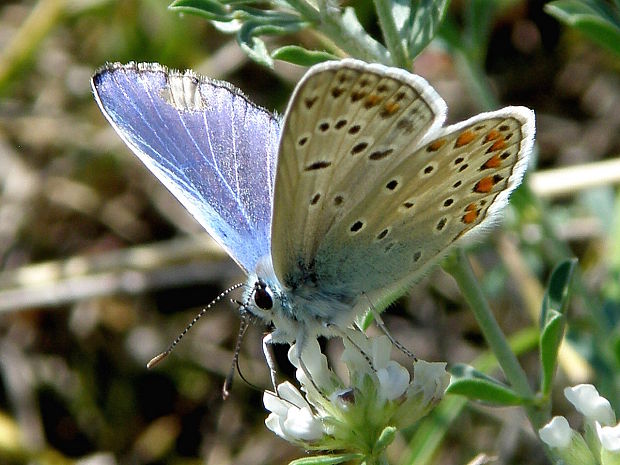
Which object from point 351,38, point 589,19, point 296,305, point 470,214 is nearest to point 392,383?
point 296,305

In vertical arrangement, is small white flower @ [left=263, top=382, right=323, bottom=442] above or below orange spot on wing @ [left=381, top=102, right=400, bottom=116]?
below

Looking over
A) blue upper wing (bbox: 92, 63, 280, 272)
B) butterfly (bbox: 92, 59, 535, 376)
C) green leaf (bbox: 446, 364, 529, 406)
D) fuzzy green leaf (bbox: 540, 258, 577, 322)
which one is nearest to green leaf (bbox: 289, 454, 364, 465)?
green leaf (bbox: 446, 364, 529, 406)

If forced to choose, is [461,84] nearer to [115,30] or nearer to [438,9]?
[115,30]

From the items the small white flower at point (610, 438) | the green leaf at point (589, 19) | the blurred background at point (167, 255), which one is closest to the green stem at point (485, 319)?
the small white flower at point (610, 438)

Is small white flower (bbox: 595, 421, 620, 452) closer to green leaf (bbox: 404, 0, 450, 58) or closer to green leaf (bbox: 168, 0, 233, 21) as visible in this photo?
green leaf (bbox: 404, 0, 450, 58)

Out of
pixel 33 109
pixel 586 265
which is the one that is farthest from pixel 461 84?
pixel 33 109
